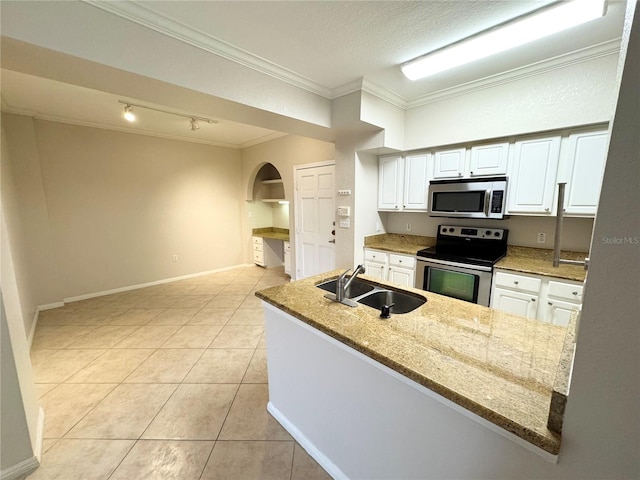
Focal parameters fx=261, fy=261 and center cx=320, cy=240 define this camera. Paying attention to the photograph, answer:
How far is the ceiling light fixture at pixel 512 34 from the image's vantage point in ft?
5.20

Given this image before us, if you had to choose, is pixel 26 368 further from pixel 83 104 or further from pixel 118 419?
Answer: pixel 83 104

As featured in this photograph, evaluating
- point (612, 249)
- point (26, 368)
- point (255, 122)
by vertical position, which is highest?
point (255, 122)

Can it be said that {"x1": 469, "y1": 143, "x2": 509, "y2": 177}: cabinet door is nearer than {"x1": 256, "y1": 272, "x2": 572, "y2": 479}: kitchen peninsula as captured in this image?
No

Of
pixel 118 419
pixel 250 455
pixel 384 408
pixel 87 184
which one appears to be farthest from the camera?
pixel 87 184

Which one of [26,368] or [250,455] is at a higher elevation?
[26,368]

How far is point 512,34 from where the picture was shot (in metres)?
1.79

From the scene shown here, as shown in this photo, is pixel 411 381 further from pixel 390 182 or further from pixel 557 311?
pixel 390 182

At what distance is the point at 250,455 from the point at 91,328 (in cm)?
282

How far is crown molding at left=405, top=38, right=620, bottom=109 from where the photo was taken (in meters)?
2.01

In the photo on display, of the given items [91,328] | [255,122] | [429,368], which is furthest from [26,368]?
[255,122]

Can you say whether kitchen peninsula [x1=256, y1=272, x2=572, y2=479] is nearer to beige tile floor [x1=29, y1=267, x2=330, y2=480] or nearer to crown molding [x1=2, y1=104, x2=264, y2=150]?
beige tile floor [x1=29, y1=267, x2=330, y2=480]

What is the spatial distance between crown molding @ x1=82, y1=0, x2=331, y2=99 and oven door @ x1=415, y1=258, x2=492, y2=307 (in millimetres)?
2283

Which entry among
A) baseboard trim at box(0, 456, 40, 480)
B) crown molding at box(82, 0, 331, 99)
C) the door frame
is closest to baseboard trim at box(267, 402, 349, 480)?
baseboard trim at box(0, 456, 40, 480)

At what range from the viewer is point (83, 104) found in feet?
10.4
